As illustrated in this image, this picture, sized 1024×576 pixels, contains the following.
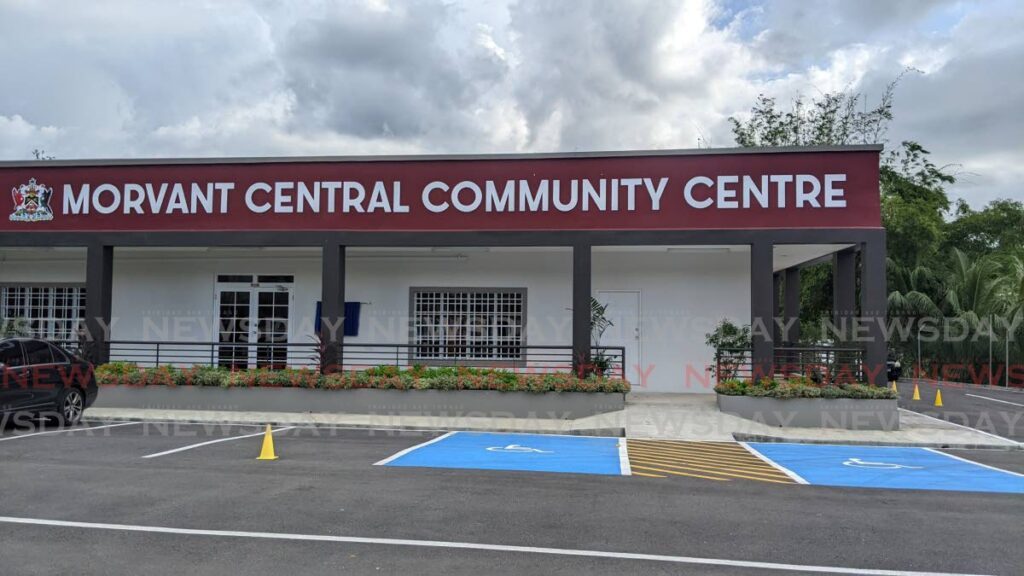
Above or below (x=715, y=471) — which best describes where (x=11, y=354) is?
above

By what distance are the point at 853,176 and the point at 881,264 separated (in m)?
1.70

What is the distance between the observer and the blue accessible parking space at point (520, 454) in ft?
31.6

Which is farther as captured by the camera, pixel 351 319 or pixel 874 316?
pixel 351 319

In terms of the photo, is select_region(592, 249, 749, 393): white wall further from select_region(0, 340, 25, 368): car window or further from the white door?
select_region(0, 340, 25, 368): car window

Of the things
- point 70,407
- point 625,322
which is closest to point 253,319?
point 70,407

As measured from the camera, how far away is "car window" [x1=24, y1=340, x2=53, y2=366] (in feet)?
39.1

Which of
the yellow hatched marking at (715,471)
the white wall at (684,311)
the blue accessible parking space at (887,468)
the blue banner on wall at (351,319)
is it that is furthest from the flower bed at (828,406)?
the blue banner on wall at (351,319)

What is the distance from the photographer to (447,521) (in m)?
6.77

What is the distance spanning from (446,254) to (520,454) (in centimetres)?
776

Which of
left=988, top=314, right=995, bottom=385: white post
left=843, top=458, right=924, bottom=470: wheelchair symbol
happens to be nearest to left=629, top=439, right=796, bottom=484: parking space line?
left=843, top=458, right=924, bottom=470: wheelchair symbol

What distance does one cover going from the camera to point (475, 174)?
1548 centimetres

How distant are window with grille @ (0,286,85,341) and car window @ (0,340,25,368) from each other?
25.2 feet

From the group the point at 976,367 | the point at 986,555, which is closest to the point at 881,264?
the point at 986,555

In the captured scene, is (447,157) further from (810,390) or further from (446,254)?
(810,390)
